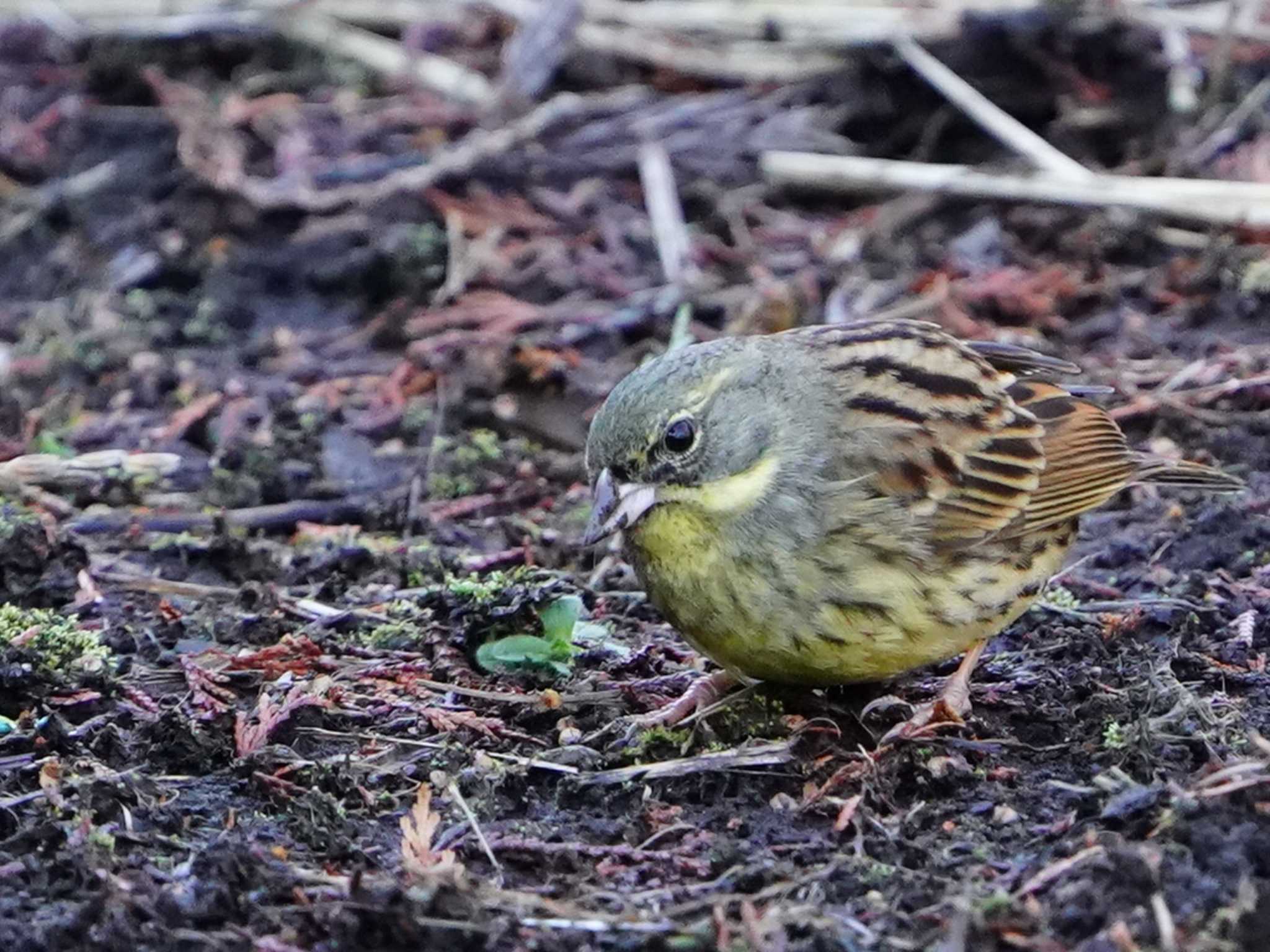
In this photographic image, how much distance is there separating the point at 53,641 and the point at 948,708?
2231 millimetres

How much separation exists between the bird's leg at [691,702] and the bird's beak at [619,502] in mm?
467

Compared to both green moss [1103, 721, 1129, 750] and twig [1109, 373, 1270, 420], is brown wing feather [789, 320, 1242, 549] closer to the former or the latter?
green moss [1103, 721, 1129, 750]

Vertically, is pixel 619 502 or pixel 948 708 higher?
pixel 619 502

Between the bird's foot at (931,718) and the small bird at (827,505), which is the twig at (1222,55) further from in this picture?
the bird's foot at (931,718)

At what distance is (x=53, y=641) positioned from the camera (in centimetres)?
481

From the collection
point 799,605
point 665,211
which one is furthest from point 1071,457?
point 665,211

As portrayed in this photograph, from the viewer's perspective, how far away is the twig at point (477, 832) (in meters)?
3.97

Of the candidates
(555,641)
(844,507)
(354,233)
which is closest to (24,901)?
(555,641)

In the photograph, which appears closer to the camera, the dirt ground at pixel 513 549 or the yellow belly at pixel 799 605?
the dirt ground at pixel 513 549

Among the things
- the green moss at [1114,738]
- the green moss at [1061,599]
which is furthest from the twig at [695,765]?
the green moss at [1061,599]

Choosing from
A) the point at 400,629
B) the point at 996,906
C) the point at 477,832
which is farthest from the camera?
the point at 400,629

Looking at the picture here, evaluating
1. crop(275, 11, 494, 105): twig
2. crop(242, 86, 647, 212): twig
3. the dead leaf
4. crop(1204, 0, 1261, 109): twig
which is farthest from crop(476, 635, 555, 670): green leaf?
crop(1204, 0, 1261, 109): twig

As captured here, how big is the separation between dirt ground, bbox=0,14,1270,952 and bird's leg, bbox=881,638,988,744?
2.0 inches

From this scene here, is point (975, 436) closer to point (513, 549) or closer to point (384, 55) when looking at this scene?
point (513, 549)
